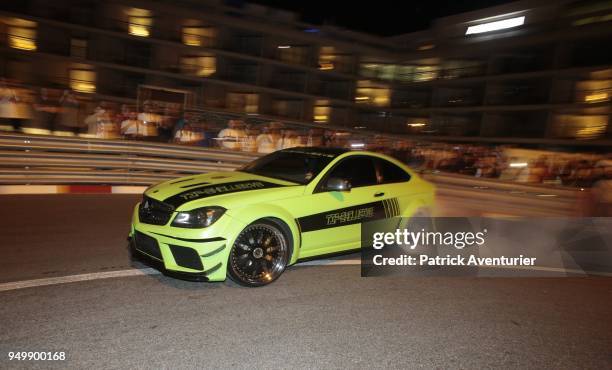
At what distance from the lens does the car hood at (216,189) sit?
4.98m

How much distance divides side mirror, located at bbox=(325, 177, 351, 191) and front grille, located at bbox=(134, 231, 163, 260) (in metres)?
2.08

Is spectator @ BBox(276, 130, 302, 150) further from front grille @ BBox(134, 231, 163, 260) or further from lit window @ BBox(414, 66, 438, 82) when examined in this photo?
lit window @ BBox(414, 66, 438, 82)

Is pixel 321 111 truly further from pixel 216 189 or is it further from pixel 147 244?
pixel 147 244

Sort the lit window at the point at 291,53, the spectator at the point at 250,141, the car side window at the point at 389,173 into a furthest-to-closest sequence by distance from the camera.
A: the lit window at the point at 291,53 < the spectator at the point at 250,141 < the car side window at the point at 389,173

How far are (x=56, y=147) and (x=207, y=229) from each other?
7.59m

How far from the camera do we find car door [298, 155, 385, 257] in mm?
5543

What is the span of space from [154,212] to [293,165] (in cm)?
198

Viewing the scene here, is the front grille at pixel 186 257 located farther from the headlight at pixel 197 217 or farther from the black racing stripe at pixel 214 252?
the headlight at pixel 197 217

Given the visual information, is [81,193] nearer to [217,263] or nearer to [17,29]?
[217,263]

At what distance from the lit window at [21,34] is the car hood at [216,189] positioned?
28676 millimetres

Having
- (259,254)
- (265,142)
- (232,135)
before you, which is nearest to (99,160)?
(232,135)

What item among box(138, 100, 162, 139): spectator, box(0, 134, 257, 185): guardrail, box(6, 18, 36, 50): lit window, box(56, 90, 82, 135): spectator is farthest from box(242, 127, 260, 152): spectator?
box(6, 18, 36, 50): lit window

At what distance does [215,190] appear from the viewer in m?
5.24

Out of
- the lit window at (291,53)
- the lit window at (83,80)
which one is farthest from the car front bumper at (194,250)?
the lit window at (291,53)
